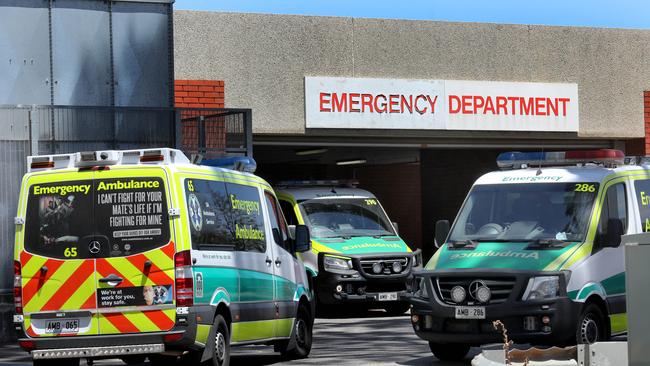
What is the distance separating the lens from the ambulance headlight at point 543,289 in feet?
43.0

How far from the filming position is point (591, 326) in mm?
13383

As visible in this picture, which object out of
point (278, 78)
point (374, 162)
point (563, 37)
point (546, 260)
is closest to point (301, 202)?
point (278, 78)

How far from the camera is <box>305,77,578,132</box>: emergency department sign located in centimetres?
2400

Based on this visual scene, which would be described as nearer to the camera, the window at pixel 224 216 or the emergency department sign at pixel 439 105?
the window at pixel 224 216

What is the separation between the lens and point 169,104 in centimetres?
2123

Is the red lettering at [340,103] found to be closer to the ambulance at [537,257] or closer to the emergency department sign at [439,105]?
the emergency department sign at [439,105]

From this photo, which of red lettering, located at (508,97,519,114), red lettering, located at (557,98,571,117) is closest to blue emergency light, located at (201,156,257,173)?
red lettering, located at (508,97,519,114)

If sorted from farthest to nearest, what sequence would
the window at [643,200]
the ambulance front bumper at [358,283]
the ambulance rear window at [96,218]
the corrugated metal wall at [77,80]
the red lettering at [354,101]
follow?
1. the red lettering at [354,101]
2. the ambulance front bumper at [358,283]
3. the corrugated metal wall at [77,80]
4. the window at [643,200]
5. the ambulance rear window at [96,218]

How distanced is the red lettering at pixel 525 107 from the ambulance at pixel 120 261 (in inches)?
531

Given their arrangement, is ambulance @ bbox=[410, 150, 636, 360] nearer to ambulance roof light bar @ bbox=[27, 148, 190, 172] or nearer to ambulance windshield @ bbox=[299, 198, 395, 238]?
ambulance roof light bar @ bbox=[27, 148, 190, 172]

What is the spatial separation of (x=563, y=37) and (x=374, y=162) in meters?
11.1

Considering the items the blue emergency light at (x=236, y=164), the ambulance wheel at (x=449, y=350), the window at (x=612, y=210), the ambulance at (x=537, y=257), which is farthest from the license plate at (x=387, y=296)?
the window at (x=612, y=210)

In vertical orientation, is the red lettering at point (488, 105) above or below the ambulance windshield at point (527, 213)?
above

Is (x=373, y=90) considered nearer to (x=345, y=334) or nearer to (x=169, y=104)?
(x=169, y=104)
